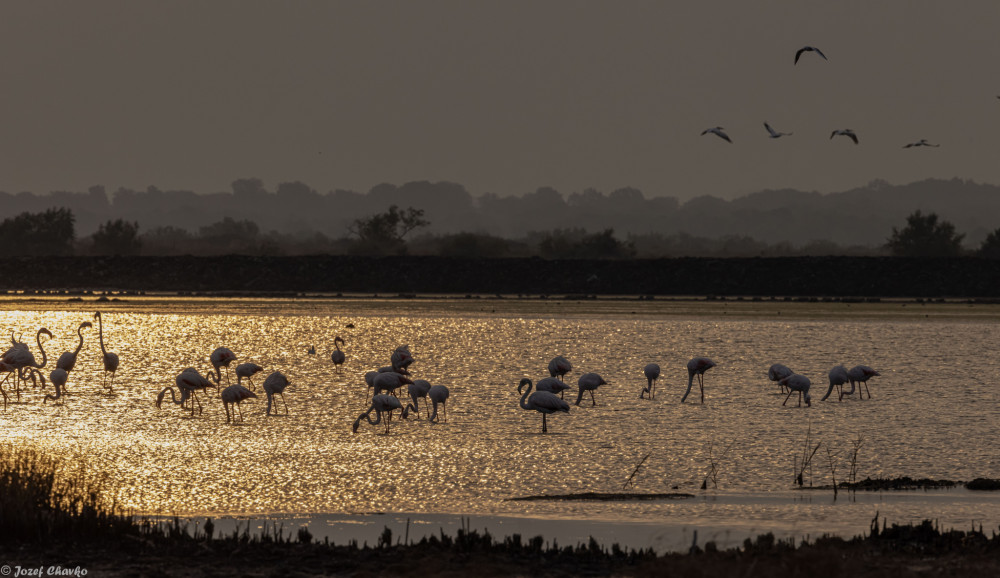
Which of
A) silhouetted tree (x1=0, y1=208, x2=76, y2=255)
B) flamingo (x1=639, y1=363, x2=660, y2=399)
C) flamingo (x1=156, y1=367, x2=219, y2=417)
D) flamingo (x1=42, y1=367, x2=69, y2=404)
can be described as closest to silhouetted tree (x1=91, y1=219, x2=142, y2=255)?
silhouetted tree (x1=0, y1=208, x2=76, y2=255)

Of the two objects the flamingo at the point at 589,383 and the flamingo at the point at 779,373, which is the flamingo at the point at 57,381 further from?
the flamingo at the point at 779,373

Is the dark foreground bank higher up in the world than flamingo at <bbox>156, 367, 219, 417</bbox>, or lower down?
lower down

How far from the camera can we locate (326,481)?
44.7ft

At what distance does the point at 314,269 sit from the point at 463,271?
10.3 metres

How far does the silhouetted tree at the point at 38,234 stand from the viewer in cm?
11475

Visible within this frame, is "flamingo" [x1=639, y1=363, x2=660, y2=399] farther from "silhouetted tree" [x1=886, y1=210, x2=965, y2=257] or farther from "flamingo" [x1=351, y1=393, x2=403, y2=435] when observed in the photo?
"silhouetted tree" [x1=886, y1=210, x2=965, y2=257]

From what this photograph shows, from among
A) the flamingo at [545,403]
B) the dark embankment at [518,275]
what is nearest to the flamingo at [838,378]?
the flamingo at [545,403]

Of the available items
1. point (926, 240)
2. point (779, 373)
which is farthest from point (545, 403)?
point (926, 240)

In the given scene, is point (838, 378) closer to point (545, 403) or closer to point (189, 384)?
point (545, 403)

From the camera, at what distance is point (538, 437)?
56.4 feet

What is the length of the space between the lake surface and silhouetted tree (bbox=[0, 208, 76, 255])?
274 ft

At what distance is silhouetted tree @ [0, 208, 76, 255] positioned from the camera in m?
115

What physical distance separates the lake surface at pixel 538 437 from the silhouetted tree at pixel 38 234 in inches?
3284

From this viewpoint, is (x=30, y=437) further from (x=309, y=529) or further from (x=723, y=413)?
(x=723, y=413)
